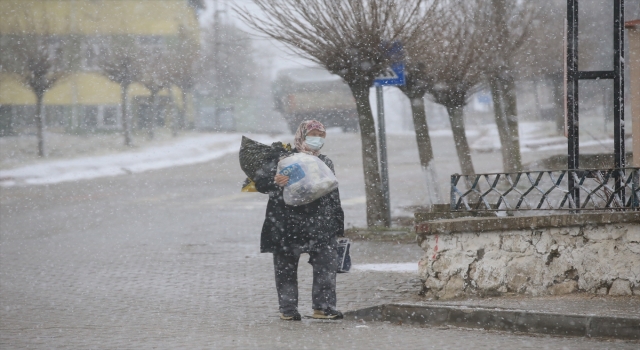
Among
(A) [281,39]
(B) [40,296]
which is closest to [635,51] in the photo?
(A) [281,39]

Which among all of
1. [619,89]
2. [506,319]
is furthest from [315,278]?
[619,89]

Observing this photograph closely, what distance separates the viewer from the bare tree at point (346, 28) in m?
12.2

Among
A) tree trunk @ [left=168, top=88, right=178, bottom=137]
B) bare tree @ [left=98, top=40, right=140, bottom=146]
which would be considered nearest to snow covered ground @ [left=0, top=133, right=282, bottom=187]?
tree trunk @ [left=168, top=88, right=178, bottom=137]

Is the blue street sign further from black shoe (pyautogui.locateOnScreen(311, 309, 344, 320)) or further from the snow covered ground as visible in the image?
the snow covered ground

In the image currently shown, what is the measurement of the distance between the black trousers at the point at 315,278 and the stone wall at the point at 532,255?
94 centimetres

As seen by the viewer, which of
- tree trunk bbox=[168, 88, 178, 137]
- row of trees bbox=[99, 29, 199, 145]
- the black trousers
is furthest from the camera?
tree trunk bbox=[168, 88, 178, 137]

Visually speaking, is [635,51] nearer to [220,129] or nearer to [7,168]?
[7,168]

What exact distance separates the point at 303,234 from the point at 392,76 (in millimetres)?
5884

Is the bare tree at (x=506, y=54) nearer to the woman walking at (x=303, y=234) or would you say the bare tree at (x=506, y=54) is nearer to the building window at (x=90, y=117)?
the woman walking at (x=303, y=234)

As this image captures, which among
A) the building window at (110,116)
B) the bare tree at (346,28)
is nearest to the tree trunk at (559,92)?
the bare tree at (346,28)

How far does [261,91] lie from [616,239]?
65.5m

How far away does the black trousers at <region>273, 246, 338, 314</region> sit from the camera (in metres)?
7.26

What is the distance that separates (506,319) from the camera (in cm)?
665

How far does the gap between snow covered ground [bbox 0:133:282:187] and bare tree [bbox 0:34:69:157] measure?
116 inches
